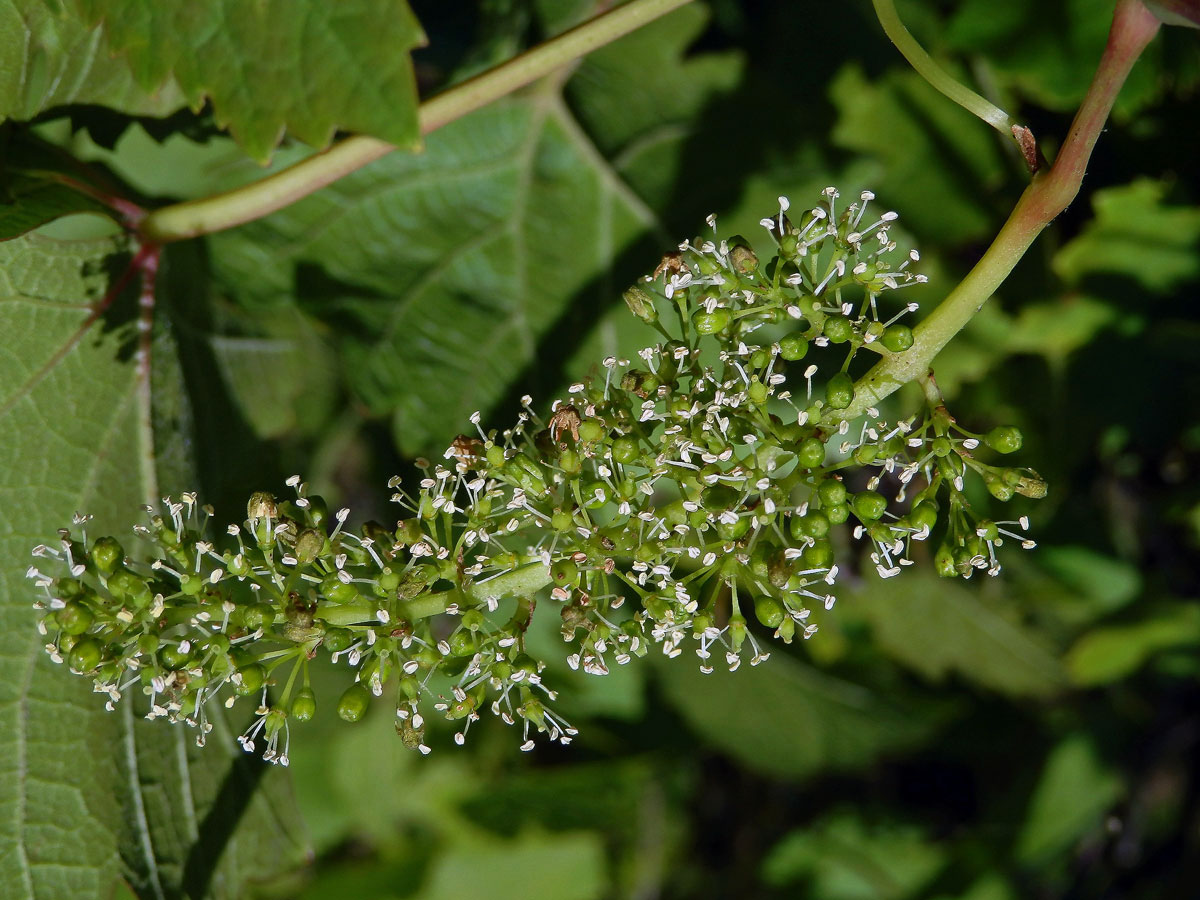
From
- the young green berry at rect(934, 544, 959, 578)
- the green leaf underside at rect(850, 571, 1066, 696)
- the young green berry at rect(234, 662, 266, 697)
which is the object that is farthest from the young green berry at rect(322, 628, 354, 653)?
the green leaf underside at rect(850, 571, 1066, 696)

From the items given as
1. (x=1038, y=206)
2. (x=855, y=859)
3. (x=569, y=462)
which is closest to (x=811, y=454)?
(x=569, y=462)

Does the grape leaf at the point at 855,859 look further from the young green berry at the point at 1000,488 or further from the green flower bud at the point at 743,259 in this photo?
the green flower bud at the point at 743,259

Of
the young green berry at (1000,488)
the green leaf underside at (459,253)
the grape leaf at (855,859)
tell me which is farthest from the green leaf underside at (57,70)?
the grape leaf at (855,859)

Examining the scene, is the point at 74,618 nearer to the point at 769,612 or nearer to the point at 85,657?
the point at 85,657

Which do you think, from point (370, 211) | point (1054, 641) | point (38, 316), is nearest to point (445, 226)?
point (370, 211)

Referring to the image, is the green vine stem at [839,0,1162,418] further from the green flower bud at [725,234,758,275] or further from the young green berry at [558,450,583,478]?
the young green berry at [558,450,583,478]

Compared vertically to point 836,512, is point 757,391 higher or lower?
higher
